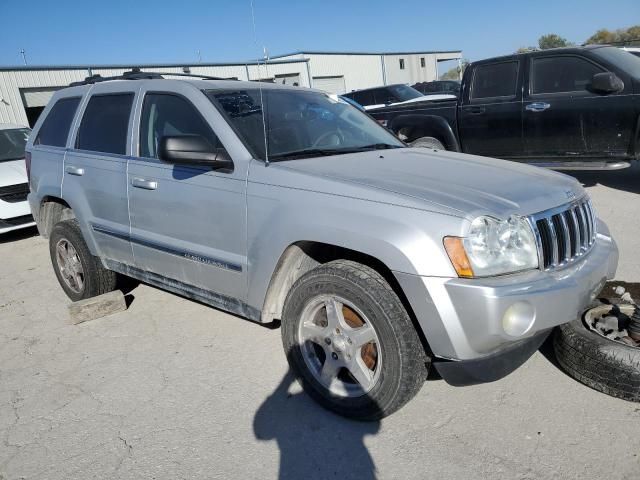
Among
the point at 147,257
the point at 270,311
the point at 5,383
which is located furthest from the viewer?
the point at 147,257

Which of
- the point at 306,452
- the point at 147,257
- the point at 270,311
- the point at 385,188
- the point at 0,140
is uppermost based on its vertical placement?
the point at 0,140

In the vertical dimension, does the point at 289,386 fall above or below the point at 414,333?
below

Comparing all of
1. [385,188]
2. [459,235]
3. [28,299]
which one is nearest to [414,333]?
[459,235]

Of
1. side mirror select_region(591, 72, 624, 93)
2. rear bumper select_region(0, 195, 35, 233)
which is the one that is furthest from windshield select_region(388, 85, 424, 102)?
rear bumper select_region(0, 195, 35, 233)

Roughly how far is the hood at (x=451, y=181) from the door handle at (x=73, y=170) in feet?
6.91

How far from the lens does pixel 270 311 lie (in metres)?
3.09

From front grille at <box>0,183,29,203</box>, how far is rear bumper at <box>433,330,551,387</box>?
23.9 feet

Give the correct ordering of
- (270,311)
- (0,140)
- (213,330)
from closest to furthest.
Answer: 1. (270,311)
2. (213,330)
3. (0,140)

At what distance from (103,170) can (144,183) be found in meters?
0.60

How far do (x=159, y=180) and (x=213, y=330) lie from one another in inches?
49.7

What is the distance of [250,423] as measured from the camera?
2.86 meters

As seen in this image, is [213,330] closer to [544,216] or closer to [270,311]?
[270,311]

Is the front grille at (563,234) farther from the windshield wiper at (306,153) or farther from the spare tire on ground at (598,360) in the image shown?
the windshield wiper at (306,153)

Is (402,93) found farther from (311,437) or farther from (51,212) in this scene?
(311,437)
